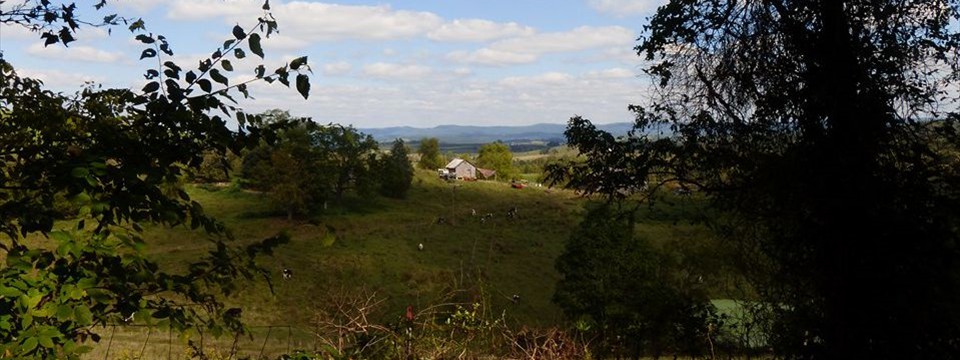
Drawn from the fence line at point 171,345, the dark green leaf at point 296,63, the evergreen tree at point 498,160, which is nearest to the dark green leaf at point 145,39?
the dark green leaf at point 296,63

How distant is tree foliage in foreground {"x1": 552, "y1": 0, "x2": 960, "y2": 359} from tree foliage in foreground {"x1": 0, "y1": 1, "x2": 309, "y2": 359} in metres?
7.29

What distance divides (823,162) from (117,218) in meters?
7.97

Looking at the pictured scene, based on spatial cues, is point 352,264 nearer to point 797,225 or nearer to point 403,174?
point 403,174

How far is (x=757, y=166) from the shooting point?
8.79m

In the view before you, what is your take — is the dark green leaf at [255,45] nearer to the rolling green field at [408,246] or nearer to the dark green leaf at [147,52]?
the dark green leaf at [147,52]

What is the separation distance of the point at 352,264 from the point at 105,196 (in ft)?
123

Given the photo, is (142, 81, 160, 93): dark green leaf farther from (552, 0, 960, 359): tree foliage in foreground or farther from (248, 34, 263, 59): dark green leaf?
(552, 0, 960, 359): tree foliage in foreground

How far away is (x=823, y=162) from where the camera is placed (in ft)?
26.6

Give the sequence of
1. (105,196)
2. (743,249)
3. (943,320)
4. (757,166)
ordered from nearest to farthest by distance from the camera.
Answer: (105,196)
(943,320)
(757,166)
(743,249)

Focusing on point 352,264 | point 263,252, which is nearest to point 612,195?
point 263,252

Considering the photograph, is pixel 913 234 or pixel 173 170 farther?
pixel 913 234

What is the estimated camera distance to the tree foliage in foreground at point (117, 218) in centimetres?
246

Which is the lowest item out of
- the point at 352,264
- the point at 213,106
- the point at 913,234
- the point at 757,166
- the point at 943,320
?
the point at 352,264

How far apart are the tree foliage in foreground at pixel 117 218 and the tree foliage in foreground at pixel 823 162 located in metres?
7.29
